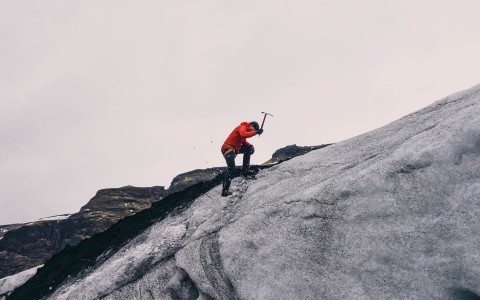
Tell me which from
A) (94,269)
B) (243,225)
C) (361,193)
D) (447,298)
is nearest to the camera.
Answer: (447,298)

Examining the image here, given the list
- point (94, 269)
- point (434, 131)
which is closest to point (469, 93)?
point (434, 131)

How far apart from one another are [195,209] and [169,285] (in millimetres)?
4506

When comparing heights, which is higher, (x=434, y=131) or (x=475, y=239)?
(x=434, y=131)

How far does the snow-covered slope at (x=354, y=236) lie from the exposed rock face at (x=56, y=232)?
89.4 meters

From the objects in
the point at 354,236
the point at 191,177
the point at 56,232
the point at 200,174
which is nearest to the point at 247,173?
the point at 354,236

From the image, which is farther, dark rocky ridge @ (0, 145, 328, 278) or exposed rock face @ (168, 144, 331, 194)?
exposed rock face @ (168, 144, 331, 194)

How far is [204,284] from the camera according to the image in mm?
12109

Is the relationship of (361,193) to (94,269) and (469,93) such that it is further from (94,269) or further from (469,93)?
(94,269)

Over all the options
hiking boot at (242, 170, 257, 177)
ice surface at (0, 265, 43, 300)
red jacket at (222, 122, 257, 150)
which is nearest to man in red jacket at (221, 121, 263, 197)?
red jacket at (222, 122, 257, 150)

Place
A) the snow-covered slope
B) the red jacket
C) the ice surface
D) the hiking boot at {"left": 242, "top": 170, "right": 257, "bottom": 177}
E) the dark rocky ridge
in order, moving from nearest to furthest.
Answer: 1. the snow-covered slope
2. the red jacket
3. the hiking boot at {"left": 242, "top": 170, "right": 257, "bottom": 177}
4. the ice surface
5. the dark rocky ridge

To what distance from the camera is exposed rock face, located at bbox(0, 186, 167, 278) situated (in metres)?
97.8

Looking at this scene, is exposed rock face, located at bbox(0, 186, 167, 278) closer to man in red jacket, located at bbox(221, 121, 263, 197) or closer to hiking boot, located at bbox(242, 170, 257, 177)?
hiking boot, located at bbox(242, 170, 257, 177)

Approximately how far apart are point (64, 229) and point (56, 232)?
5815mm

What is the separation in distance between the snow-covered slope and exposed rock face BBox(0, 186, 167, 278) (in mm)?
89424
